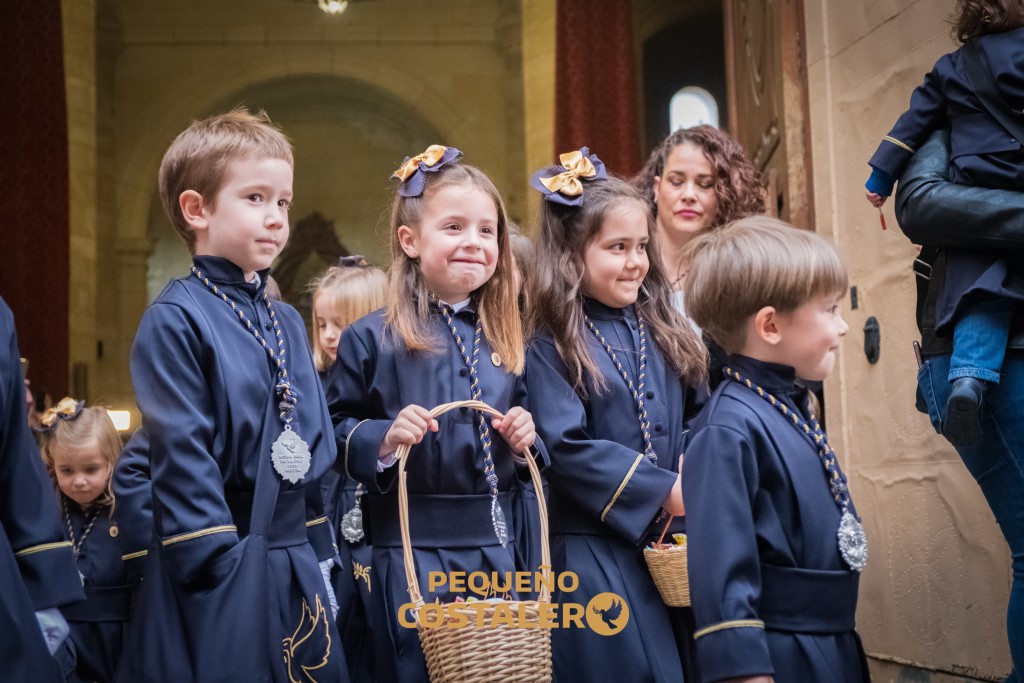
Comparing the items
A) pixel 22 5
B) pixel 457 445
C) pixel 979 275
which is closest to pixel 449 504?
pixel 457 445

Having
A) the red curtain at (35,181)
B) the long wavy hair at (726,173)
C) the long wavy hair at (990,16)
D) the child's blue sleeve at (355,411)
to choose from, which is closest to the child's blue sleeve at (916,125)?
the long wavy hair at (990,16)

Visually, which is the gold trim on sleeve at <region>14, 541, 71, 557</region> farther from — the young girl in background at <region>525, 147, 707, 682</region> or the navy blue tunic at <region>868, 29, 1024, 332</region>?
the navy blue tunic at <region>868, 29, 1024, 332</region>

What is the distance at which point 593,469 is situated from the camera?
9.92ft

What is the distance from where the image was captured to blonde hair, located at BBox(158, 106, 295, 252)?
2.94 m

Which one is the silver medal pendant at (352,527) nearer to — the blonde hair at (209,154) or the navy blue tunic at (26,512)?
the blonde hair at (209,154)

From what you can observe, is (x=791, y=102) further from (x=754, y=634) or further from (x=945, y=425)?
(x=754, y=634)

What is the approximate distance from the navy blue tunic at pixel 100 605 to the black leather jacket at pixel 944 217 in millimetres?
2885

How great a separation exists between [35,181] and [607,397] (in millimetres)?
6756

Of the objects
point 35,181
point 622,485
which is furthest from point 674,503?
point 35,181

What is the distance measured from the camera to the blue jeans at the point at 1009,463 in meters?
2.84

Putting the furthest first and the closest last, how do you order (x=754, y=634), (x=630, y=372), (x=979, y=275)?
(x=630, y=372)
(x=979, y=275)
(x=754, y=634)

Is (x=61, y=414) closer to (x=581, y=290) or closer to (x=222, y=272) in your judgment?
(x=222, y=272)

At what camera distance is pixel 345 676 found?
278 centimetres

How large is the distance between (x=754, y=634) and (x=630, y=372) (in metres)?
1.18
